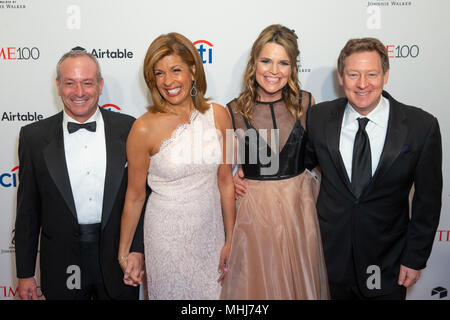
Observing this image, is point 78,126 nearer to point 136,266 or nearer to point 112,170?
point 112,170

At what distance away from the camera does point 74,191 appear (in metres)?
1.89

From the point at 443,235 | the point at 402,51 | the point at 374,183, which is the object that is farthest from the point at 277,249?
the point at 402,51

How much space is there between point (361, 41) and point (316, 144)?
560 mm

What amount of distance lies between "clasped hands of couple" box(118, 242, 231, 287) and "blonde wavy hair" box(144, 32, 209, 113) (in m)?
0.76

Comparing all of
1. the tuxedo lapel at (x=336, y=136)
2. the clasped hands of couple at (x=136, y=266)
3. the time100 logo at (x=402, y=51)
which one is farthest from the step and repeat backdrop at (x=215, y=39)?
the clasped hands of couple at (x=136, y=266)

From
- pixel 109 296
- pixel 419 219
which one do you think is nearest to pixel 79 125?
pixel 109 296

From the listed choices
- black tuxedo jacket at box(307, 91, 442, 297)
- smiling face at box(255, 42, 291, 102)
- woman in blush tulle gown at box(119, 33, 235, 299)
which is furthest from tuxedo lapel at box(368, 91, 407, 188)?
woman in blush tulle gown at box(119, 33, 235, 299)

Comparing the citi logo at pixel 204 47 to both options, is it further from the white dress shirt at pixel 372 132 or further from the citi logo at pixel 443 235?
the citi logo at pixel 443 235

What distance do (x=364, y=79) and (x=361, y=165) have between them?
0.42m

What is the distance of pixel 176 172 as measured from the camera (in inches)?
74.7

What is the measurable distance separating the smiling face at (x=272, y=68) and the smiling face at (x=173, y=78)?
1.30 feet

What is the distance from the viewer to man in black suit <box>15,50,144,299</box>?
6.12 feet

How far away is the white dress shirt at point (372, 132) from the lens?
74.4 inches

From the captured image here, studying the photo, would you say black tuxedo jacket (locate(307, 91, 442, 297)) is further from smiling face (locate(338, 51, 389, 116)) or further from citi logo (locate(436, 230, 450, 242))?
citi logo (locate(436, 230, 450, 242))
